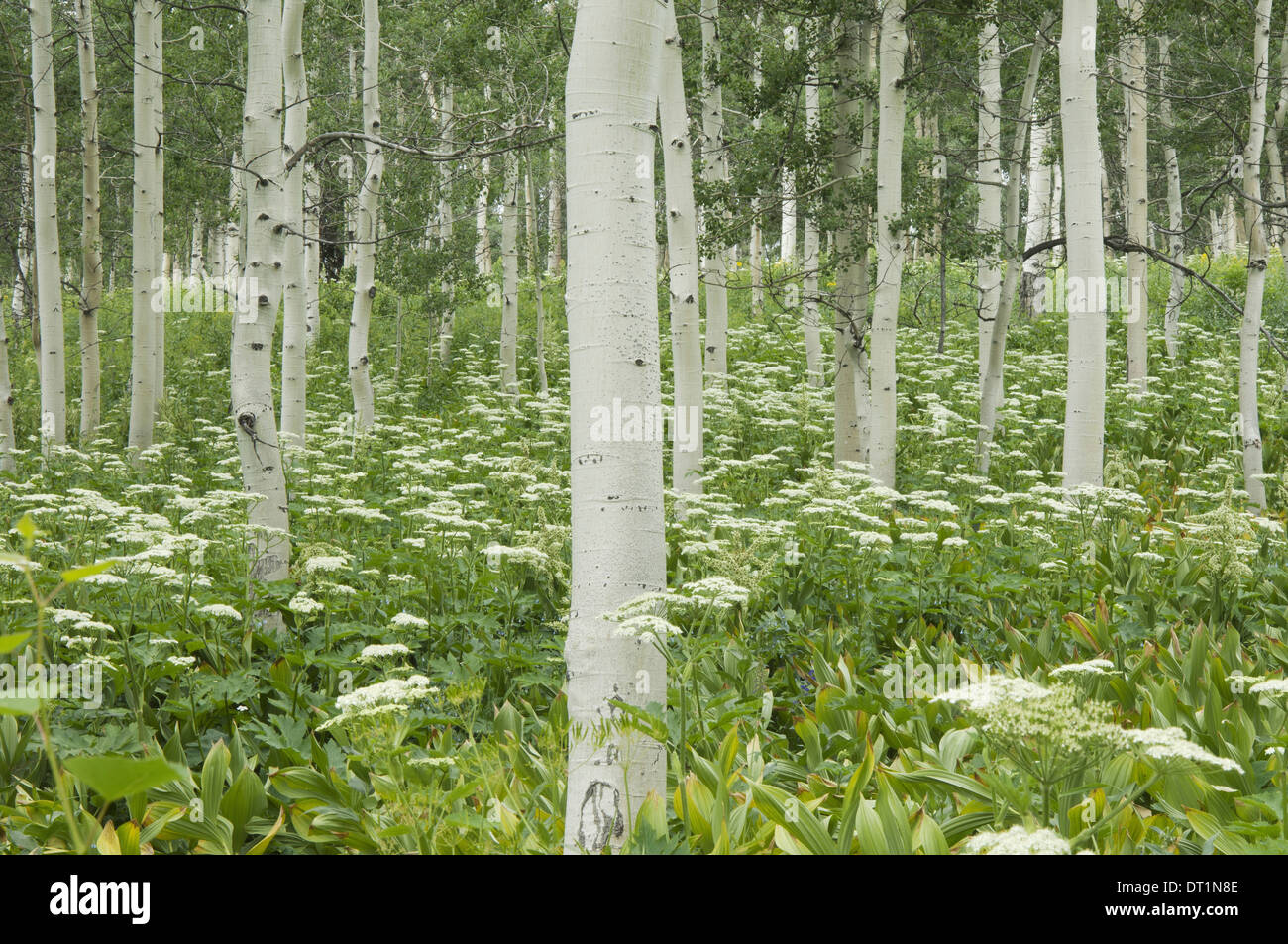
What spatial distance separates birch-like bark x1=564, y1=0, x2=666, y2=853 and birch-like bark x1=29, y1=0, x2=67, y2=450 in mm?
9620

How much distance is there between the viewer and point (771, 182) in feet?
34.8

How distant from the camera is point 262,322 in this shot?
20.6 feet

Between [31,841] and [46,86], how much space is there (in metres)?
10.3

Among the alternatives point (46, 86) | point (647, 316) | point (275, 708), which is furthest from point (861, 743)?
point (46, 86)

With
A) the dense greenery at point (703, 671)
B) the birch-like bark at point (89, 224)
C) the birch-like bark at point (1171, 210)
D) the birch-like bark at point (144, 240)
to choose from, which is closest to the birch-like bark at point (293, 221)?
the dense greenery at point (703, 671)

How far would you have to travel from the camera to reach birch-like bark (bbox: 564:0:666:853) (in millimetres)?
2906

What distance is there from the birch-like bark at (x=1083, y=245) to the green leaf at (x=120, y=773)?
24.9 feet

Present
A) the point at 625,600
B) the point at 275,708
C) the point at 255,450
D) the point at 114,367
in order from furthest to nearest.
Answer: the point at 114,367 < the point at 255,450 < the point at 275,708 < the point at 625,600

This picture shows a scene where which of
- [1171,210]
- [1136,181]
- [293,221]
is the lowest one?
[293,221]

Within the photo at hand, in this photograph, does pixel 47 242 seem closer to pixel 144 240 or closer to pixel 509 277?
pixel 144 240

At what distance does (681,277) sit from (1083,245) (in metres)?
3.27

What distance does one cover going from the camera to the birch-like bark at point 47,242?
34.3ft

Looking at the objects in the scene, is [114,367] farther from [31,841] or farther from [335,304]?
[31,841]

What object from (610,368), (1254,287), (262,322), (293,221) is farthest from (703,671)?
(293,221)
